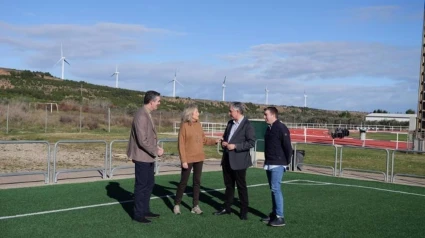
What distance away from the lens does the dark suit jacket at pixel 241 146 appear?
899 cm

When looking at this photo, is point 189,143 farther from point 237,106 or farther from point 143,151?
point 237,106

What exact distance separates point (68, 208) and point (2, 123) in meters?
33.8

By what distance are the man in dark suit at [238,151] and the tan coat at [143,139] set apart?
4.27 ft

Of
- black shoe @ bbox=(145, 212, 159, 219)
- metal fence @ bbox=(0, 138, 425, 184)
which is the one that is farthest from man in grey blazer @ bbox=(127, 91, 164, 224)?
metal fence @ bbox=(0, 138, 425, 184)

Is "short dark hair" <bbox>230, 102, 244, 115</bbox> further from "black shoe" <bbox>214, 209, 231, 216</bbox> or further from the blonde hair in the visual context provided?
"black shoe" <bbox>214, 209, 231, 216</bbox>

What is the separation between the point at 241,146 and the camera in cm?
900

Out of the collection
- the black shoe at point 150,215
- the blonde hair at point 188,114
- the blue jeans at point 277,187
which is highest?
the blonde hair at point 188,114

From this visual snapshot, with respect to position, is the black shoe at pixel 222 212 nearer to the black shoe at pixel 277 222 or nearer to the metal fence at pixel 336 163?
the black shoe at pixel 277 222

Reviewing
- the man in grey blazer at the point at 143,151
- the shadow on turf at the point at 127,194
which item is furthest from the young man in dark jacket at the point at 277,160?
the shadow on turf at the point at 127,194

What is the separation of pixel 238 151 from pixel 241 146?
10cm

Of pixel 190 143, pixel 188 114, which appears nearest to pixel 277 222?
pixel 190 143

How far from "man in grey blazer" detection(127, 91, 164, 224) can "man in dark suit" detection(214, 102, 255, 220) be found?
1248 millimetres

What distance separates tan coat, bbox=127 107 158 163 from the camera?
8.37m

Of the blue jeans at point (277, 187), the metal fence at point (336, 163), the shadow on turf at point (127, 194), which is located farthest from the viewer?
the metal fence at point (336, 163)
